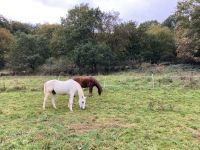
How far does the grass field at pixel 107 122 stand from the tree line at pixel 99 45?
1805 cm

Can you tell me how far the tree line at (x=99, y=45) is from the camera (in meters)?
34.8

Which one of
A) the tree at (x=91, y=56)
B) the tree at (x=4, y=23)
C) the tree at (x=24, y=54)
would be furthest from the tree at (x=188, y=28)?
the tree at (x=4, y=23)

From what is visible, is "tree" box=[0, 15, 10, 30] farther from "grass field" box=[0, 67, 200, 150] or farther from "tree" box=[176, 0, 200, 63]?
"grass field" box=[0, 67, 200, 150]

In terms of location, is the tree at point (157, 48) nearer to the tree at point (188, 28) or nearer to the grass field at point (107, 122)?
the tree at point (188, 28)

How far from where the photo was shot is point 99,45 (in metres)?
36.1

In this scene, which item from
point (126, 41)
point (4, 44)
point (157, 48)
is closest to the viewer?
point (126, 41)

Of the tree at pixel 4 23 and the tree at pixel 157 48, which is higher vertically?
the tree at pixel 4 23

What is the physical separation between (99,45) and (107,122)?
84.2 feet

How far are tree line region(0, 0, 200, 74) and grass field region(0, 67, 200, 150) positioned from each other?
1805 centimetres

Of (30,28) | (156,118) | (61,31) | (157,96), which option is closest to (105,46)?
(61,31)

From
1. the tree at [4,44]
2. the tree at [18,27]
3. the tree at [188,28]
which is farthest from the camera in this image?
the tree at [18,27]

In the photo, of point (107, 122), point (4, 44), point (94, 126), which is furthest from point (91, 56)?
point (94, 126)

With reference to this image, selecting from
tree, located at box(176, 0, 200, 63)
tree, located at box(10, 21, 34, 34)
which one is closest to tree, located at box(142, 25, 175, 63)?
tree, located at box(176, 0, 200, 63)

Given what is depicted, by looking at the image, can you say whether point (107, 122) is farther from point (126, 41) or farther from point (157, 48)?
point (157, 48)
